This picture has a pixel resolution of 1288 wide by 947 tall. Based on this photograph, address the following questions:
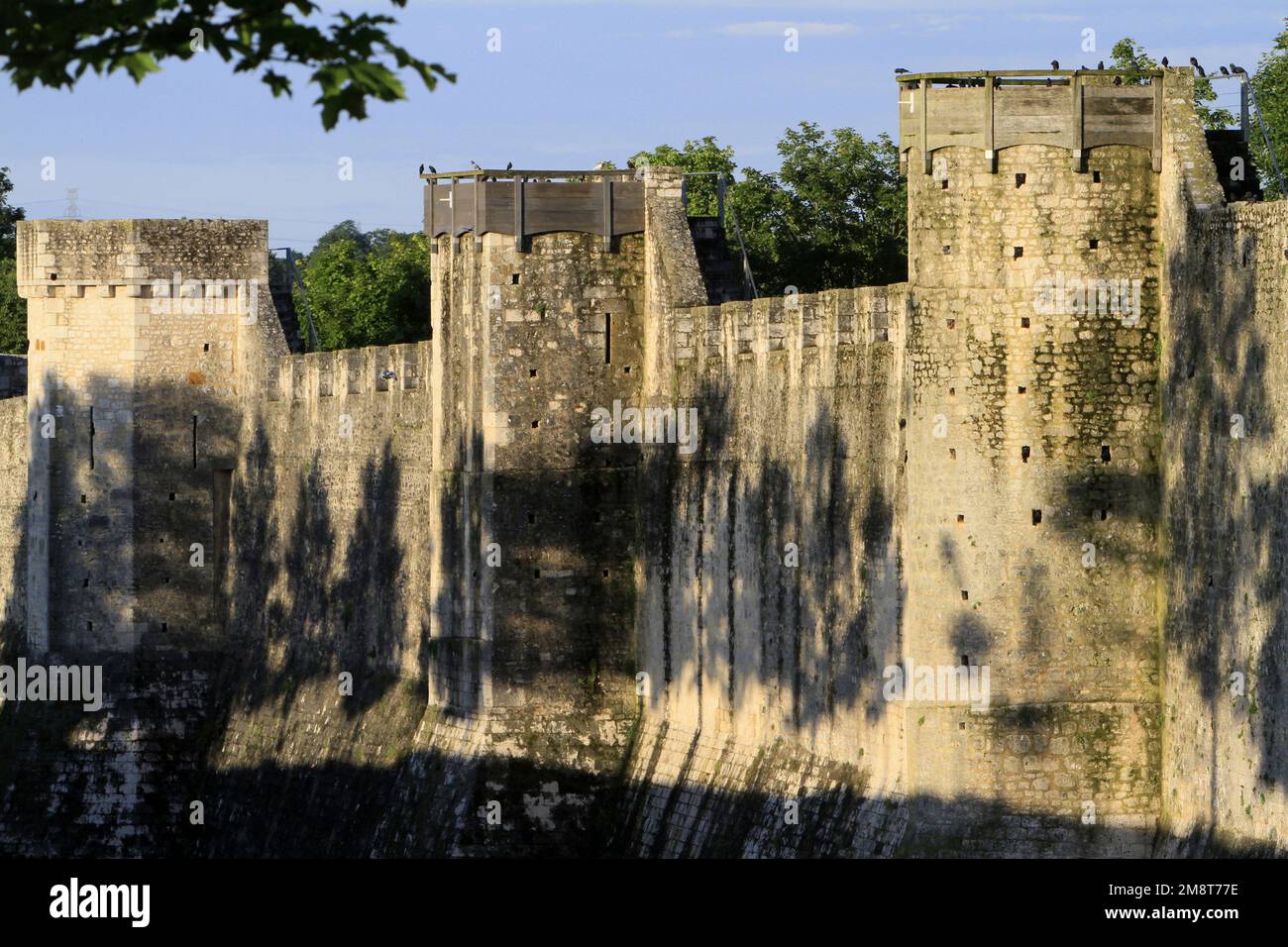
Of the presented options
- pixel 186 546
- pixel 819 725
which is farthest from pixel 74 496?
pixel 819 725

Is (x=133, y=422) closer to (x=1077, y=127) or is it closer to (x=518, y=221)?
(x=518, y=221)

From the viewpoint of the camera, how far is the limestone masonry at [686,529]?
24984 mm

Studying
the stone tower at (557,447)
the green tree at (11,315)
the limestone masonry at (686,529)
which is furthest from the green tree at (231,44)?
the green tree at (11,315)

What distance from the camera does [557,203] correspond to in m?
32.5

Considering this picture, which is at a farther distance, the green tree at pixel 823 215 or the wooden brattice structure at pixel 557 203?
the green tree at pixel 823 215

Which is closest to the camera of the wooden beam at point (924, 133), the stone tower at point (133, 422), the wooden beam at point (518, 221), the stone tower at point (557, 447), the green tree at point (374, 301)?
the wooden beam at point (924, 133)

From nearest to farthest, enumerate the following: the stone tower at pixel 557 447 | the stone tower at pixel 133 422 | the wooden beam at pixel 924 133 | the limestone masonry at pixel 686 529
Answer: the limestone masonry at pixel 686 529 → the wooden beam at pixel 924 133 → the stone tower at pixel 557 447 → the stone tower at pixel 133 422

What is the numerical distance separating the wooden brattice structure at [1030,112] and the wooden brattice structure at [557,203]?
6.95m

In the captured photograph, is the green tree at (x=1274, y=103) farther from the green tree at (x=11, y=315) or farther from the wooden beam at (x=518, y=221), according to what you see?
the green tree at (x=11, y=315)

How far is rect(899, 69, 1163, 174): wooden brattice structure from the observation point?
83.3 ft

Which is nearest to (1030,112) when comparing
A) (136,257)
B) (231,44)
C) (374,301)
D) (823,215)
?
(231,44)

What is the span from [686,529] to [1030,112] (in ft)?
23.8

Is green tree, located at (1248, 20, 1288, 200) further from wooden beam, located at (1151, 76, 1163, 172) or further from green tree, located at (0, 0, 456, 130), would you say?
green tree, located at (0, 0, 456, 130)

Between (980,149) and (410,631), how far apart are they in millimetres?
13328
